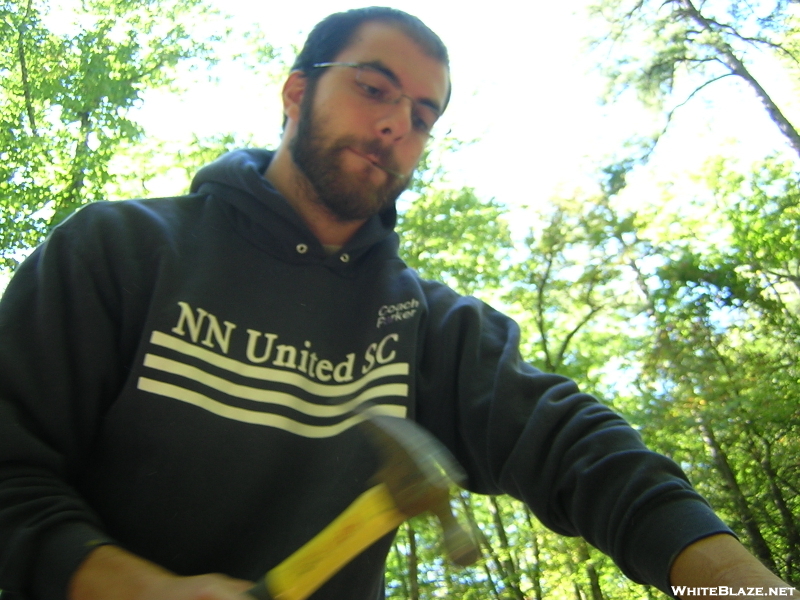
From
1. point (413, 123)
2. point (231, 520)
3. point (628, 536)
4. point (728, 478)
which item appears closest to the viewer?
point (628, 536)

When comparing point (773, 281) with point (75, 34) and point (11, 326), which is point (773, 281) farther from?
point (75, 34)

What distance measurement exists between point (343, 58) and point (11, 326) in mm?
1038

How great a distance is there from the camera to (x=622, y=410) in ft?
13.3

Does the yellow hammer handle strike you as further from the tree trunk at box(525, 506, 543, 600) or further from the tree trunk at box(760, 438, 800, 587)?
the tree trunk at box(525, 506, 543, 600)

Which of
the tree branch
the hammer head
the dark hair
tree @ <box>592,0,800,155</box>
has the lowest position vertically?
the hammer head

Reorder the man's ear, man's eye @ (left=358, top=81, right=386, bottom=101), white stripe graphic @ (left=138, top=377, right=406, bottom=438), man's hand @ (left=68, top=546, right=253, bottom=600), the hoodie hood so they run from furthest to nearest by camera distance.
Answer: the man's ear → man's eye @ (left=358, top=81, right=386, bottom=101) → the hoodie hood → white stripe graphic @ (left=138, top=377, right=406, bottom=438) → man's hand @ (left=68, top=546, right=253, bottom=600)

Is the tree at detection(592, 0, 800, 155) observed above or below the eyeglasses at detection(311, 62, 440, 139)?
above

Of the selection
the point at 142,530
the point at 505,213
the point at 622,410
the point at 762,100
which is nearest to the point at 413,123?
the point at 142,530

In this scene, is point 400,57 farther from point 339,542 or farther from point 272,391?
point 339,542

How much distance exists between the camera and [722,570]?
73cm

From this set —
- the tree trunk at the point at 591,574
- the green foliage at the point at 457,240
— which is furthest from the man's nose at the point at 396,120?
the green foliage at the point at 457,240

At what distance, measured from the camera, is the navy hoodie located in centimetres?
86

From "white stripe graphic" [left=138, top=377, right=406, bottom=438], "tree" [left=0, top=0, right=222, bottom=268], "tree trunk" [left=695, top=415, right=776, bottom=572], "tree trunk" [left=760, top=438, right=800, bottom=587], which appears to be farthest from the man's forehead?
Result: "tree" [left=0, top=0, right=222, bottom=268]

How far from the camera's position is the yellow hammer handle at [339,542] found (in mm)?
743
